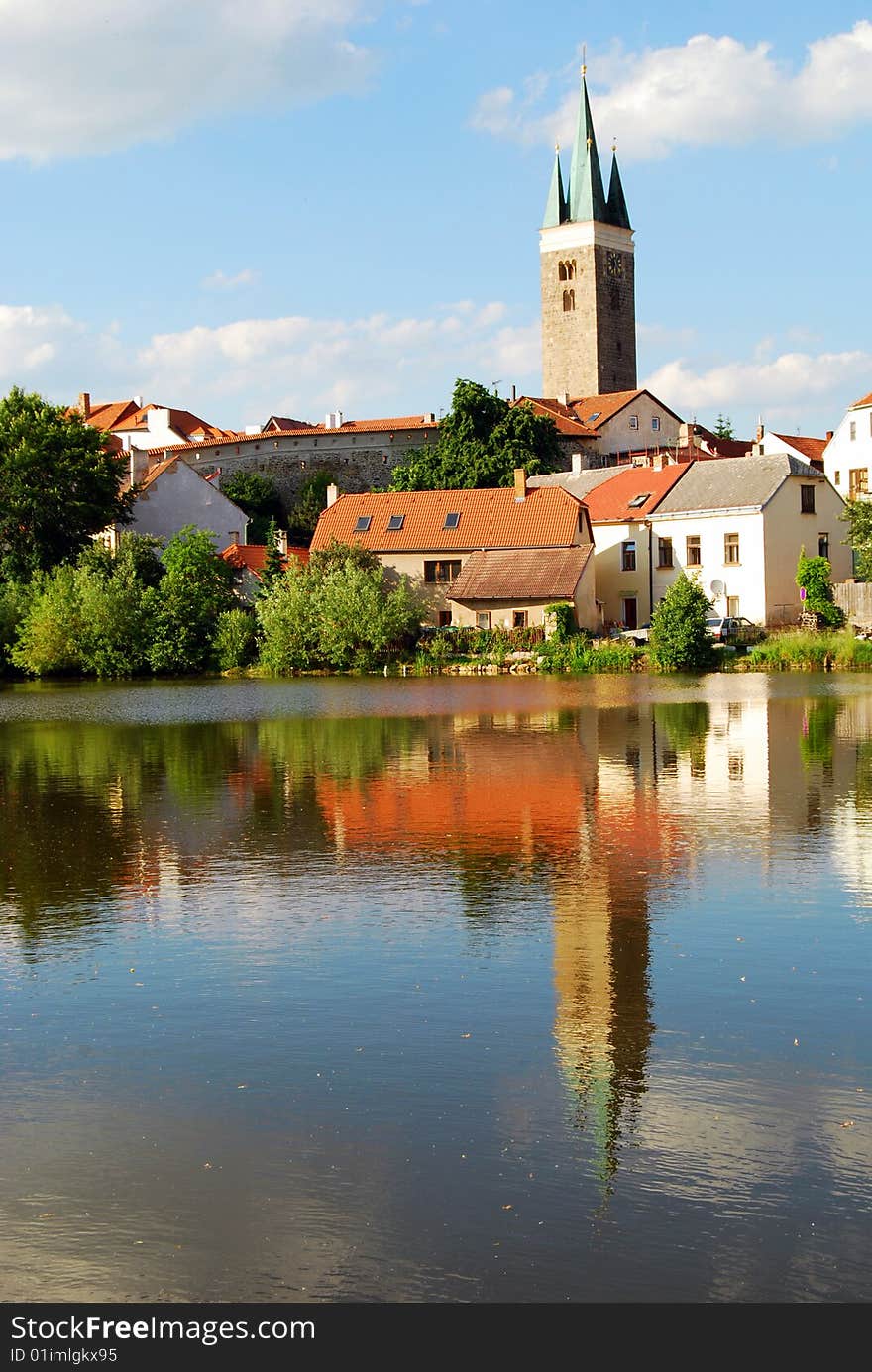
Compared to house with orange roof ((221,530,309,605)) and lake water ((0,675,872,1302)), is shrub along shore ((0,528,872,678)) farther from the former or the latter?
lake water ((0,675,872,1302))

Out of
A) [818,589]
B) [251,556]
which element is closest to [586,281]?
[251,556]

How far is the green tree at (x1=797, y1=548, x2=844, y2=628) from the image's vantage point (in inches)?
2330

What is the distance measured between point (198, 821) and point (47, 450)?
54.7m

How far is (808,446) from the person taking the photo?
8869 cm

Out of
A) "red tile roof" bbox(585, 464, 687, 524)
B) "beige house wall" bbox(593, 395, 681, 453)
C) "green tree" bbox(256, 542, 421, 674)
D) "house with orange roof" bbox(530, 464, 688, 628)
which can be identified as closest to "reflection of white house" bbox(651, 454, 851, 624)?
"house with orange roof" bbox(530, 464, 688, 628)

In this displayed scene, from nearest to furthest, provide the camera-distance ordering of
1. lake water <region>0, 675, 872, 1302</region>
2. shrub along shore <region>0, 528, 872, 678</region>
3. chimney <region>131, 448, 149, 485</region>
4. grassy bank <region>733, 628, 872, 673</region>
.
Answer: lake water <region>0, 675, 872, 1302</region>
grassy bank <region>733, 628, 872, 673</region>
shrub along shore <region>0, 528, 872, 678</region>
chimney <region>131, 448, 149, 485</region>

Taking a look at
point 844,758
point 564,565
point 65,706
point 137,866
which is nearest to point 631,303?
point 564,565

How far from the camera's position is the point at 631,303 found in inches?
4872

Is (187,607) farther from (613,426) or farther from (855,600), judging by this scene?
(613,426)

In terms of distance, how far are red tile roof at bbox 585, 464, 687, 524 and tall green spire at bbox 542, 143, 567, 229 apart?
5502cm

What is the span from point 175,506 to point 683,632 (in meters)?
34.8

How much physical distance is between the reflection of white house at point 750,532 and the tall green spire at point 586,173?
59.7 m

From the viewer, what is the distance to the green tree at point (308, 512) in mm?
89188

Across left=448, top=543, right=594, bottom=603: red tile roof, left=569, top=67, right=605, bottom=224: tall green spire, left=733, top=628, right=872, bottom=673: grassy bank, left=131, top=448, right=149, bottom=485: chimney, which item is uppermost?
left=569, top=67, right=605, bottom=224: tall green spire
